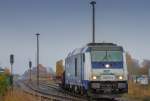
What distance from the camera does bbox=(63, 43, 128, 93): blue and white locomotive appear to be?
121ft

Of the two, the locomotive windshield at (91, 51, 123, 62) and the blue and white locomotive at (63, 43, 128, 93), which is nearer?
the blue and white locomotive at (63, 43, 128, 93)

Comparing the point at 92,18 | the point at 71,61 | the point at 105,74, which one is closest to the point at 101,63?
the point at 105,74

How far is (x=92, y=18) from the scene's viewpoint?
2345 inches

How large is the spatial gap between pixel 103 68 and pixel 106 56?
847 millimetres

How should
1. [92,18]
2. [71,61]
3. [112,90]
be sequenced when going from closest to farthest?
1. [112,90]
2. [71,61]
3. [92,18]

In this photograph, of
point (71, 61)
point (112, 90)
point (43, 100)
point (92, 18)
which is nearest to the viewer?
point (43, 100)

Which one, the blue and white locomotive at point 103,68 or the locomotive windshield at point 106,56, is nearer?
the blue and white locomotive at point 103,68

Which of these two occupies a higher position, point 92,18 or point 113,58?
point 92,18

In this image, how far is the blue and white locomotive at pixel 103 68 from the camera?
121ft

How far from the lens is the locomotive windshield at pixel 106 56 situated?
37.6 meters

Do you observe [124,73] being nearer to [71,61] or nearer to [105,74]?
[105,74]

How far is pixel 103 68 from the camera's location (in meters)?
37.2

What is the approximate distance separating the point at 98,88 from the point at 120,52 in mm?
2708

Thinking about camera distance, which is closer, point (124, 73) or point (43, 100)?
point (43, 100)
